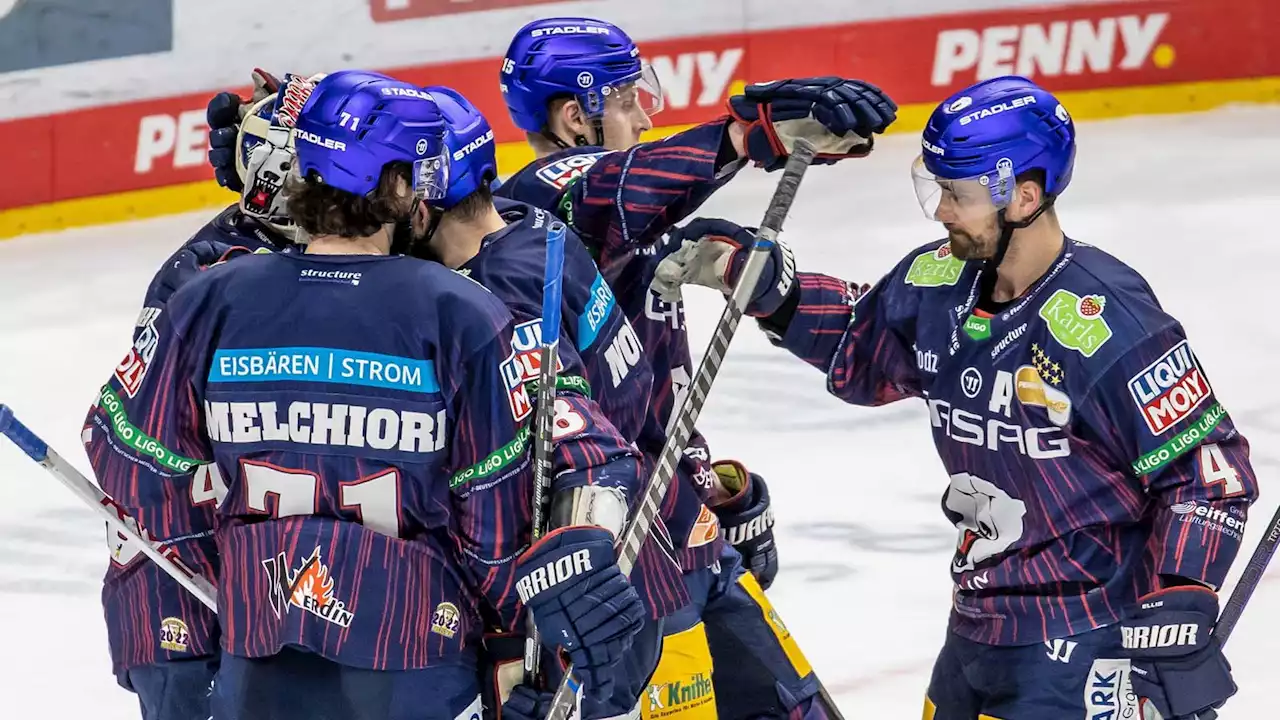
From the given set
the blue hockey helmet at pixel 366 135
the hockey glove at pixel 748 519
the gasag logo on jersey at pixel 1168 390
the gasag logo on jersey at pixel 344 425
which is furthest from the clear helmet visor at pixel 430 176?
the hockey glove at pixel 748 519

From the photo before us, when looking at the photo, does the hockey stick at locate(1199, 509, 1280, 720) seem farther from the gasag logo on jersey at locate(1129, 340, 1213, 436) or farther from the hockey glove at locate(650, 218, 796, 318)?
the hockey glove at locate(650, 218, 796, 318)

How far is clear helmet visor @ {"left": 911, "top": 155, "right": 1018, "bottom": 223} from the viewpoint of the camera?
3.10 meters

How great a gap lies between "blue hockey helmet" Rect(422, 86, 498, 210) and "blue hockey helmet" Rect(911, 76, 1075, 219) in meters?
0.69

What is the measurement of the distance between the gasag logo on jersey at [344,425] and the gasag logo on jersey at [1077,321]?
1000 mm

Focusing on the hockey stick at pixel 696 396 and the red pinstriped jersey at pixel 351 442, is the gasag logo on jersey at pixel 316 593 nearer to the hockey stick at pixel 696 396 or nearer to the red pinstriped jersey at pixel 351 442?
the red pinstriped jersey at pixel 351 442

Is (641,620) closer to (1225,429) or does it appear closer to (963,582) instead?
(963,582)

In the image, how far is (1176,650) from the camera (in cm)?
293

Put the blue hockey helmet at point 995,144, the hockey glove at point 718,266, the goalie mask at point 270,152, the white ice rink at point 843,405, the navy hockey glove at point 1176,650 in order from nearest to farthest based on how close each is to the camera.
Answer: the navy hockey glove at point 1176,650 < the blue hockey helmet at point 995,144 < the goalie mask at point 270,152 < the hockey glove at point 718,266 < the white ice rink at point 843,405

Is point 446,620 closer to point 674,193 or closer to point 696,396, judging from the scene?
point 696,396

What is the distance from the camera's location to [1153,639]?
9.62ft

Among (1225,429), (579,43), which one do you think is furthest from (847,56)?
(1225,429)

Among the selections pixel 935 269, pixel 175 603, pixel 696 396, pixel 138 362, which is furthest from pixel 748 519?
pixel 138 362

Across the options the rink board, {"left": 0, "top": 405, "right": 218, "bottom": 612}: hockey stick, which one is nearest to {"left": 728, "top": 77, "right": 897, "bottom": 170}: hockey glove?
{"left": 0, "top": 405, "right": 218, "bottom": 612}: hockey stick

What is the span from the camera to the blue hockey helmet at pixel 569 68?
3621mm
